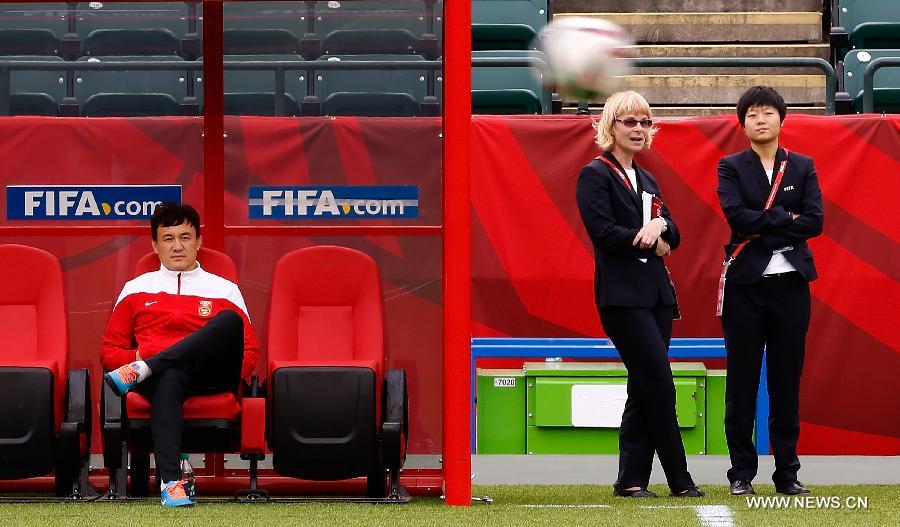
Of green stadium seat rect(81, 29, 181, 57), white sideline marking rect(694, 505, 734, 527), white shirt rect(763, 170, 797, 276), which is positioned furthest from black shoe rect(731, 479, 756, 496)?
green stadium seat rect(81, 29, 181, 57)

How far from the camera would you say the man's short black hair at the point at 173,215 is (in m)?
6.80

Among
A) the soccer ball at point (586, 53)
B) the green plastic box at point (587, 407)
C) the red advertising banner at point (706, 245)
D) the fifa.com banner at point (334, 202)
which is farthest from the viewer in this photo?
the red advertising banner at point (706, 245)

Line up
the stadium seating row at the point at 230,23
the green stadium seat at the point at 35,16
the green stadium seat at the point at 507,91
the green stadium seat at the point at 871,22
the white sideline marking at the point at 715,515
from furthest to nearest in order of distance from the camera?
the green stadium seat at the point at 871,22
the green stadium seat at the point at 507,91
the green stadium seat at the point at 35,16
the stadium seating row at the point at 230,23
the white sideline marking at the point at 715,515

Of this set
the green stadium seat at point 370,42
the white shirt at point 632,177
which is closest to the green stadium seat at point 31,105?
the green stadium seat at point 370,42

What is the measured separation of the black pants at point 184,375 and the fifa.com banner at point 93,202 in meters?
1.03

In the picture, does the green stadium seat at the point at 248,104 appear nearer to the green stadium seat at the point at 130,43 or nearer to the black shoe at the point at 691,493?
the green stadium seat at the point at 130,43

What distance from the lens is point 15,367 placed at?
21.4 feet

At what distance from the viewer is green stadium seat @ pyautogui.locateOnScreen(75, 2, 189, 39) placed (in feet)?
23.3

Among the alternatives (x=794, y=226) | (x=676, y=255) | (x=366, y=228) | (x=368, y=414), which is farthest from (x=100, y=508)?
(x=676, y=255)

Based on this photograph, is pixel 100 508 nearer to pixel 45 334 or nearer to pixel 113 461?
pixel 113 461

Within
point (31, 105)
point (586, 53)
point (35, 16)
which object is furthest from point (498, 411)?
point (35, 16)

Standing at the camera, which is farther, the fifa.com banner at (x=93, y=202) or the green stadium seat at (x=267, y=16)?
the fifa.com banner at (x=93, y=202)

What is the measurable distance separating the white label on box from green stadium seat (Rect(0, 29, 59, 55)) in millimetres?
3462

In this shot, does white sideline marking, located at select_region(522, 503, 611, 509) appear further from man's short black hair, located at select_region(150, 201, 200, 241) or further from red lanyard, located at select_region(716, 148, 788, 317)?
man's short black hair, located at select_region(150, 201, 200, 241)
